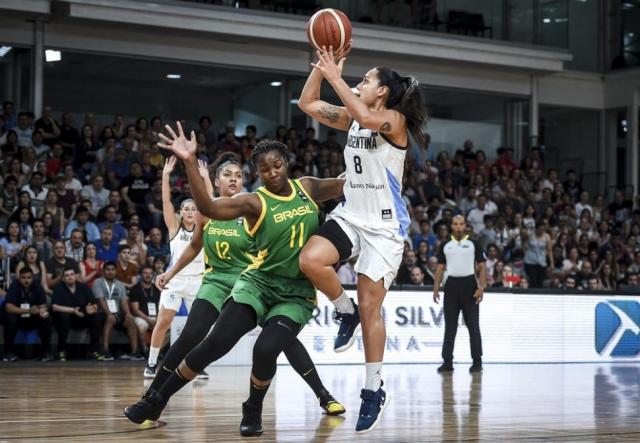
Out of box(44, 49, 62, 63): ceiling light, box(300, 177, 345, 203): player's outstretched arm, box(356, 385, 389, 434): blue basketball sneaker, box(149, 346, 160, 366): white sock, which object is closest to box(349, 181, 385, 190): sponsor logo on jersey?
box(300, 177, 345, 203): player's outstretched arm

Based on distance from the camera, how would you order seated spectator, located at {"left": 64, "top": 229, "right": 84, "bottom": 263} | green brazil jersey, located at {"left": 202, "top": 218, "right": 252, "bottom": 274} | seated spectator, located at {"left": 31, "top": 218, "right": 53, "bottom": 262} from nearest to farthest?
green brazil jersey, located at {"left": 202, "top": 218, "right": 252, "bottom": 274} → seated spectator, located at {"left": 31, "top": 218, "right": 53, "bottom": 262} → seated spectator, located at {"left": 64, "top": 229, "right": 84, "bottom": 263}

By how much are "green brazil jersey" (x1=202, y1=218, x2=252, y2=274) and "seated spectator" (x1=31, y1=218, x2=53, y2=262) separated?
7.80 meters

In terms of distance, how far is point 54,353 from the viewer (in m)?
15.1

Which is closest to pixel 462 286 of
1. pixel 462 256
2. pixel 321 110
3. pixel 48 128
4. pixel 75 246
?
→ pixel 462 256

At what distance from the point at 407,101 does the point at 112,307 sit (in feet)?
31.2

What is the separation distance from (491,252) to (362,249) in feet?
41.2

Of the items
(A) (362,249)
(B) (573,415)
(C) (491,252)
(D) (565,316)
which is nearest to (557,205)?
(C) (491,252)

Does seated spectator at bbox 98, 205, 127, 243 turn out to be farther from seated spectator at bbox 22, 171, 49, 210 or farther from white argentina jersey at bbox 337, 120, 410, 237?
white argentina jersey at bbox 337, 120, 410, 237

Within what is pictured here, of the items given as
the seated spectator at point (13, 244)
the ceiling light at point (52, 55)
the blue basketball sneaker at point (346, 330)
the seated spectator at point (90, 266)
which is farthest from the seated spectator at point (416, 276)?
the blue basketball sneaker at point (346, 330)

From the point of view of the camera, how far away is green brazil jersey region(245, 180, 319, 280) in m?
6.32

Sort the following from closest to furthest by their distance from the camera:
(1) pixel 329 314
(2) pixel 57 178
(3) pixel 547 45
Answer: (1) pixel 329 314, (2) pixel 57 178, (3) pixel 547 45

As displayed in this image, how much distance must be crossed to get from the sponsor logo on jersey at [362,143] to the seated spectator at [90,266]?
953 cm

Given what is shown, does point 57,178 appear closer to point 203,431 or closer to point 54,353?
point 54,353

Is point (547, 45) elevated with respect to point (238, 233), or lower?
elevated
